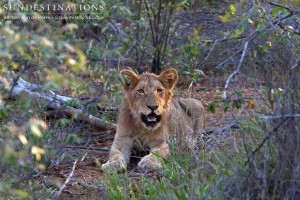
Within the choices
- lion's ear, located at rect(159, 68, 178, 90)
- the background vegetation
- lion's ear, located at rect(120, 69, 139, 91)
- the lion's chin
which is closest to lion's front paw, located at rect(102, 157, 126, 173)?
the background vegetation

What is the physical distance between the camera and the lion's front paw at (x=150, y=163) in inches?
248

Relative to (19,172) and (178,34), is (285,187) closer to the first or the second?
(19,172)

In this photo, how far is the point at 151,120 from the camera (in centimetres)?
687

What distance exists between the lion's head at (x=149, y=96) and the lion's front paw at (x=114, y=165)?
593mm

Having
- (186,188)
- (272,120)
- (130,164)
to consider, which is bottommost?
(130,164)

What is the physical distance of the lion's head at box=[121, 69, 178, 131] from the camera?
22.2ft

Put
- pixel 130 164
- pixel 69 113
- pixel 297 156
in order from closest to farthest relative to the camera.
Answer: pixel 297 156 → pixel 130 164 → pixel 69 113

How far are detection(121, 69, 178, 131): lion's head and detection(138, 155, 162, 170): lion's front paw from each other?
1.63ft

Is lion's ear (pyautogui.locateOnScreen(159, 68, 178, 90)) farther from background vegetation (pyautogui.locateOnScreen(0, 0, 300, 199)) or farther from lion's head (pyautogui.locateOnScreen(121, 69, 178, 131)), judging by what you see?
background vegetation (pyautogui.locateOnScreen(0, 0, 300, 199))

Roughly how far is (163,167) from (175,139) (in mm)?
626

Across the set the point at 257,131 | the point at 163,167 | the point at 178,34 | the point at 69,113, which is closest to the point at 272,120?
the point at 257,131

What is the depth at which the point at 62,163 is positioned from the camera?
6723mm

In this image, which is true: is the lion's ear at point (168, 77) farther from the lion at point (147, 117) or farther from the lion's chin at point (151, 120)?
the lion's chin at point (151, 120)

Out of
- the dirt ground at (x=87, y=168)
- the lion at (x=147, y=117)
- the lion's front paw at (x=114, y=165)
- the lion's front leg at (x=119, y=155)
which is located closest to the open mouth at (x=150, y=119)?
the lion at (x=147, y=117)
